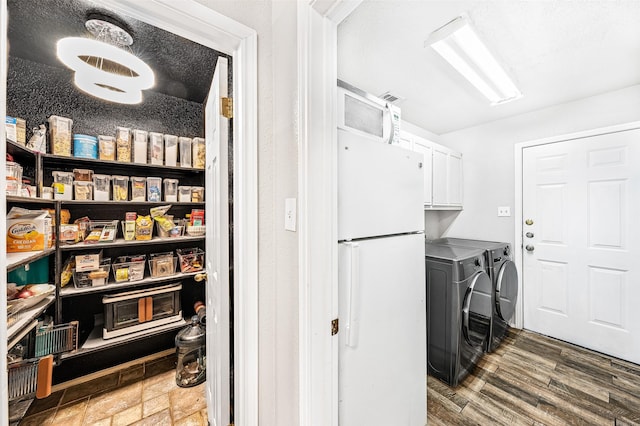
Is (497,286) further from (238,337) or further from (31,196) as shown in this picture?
(31,196)

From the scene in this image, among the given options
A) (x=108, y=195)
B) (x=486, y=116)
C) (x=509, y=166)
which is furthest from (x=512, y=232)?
(x=108, y=195)

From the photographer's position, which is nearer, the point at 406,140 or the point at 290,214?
the point at 290,214

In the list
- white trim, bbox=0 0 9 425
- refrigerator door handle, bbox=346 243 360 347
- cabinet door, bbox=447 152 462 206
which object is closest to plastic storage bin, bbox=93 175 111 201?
white trim, bbox=0 0 9 425

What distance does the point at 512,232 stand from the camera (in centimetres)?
281

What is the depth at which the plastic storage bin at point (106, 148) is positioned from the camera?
195cm

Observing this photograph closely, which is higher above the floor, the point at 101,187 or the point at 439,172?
the point at 439,172

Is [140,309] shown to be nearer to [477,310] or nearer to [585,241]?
[477,310]

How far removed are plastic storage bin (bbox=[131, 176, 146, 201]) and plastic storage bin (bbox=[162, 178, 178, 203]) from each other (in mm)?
149

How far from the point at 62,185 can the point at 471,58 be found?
9.68 ft

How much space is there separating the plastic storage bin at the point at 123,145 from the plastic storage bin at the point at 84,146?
0.14m

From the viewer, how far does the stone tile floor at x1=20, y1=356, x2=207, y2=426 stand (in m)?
1.61

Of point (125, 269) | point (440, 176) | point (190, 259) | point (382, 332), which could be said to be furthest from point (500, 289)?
point (125, 269)

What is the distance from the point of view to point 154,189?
2.19 m

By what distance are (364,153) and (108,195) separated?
206 cm
